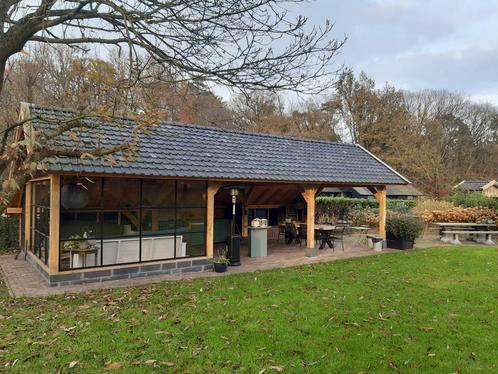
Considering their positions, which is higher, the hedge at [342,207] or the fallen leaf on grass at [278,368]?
the hedge at [342,207]

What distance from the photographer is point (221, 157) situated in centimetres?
1021

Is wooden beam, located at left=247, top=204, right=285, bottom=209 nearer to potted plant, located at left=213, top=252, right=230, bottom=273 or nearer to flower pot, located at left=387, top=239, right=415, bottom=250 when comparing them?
flower pot, located at left=387, top=239, right=415, bottom=250

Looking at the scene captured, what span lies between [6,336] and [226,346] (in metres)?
2.82

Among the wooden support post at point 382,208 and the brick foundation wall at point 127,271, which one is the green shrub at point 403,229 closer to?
the wooden support post at point 382,208

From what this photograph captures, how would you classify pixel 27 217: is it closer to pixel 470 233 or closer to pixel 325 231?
pixel 325 231

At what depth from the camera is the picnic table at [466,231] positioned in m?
14.4

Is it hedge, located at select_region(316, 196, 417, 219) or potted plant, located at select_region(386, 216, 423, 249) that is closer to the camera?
potted plant, located at select_region(386, 216, 423, 249)

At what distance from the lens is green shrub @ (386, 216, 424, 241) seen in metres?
12.8

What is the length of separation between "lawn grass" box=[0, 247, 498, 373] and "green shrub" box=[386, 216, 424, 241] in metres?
4.72

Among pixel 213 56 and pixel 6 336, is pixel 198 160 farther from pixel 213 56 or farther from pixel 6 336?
pixel 6 336

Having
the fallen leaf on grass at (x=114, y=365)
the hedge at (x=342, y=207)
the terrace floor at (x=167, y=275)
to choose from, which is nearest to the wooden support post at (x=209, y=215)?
the terrace floor at (x=167, y=275)

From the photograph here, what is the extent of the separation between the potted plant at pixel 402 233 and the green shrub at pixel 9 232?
12.7 meters

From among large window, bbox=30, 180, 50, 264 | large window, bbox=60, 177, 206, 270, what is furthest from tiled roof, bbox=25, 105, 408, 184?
large window, bbox=30, 180, 50, 264

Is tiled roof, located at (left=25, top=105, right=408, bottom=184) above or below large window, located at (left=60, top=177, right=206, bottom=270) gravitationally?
above
